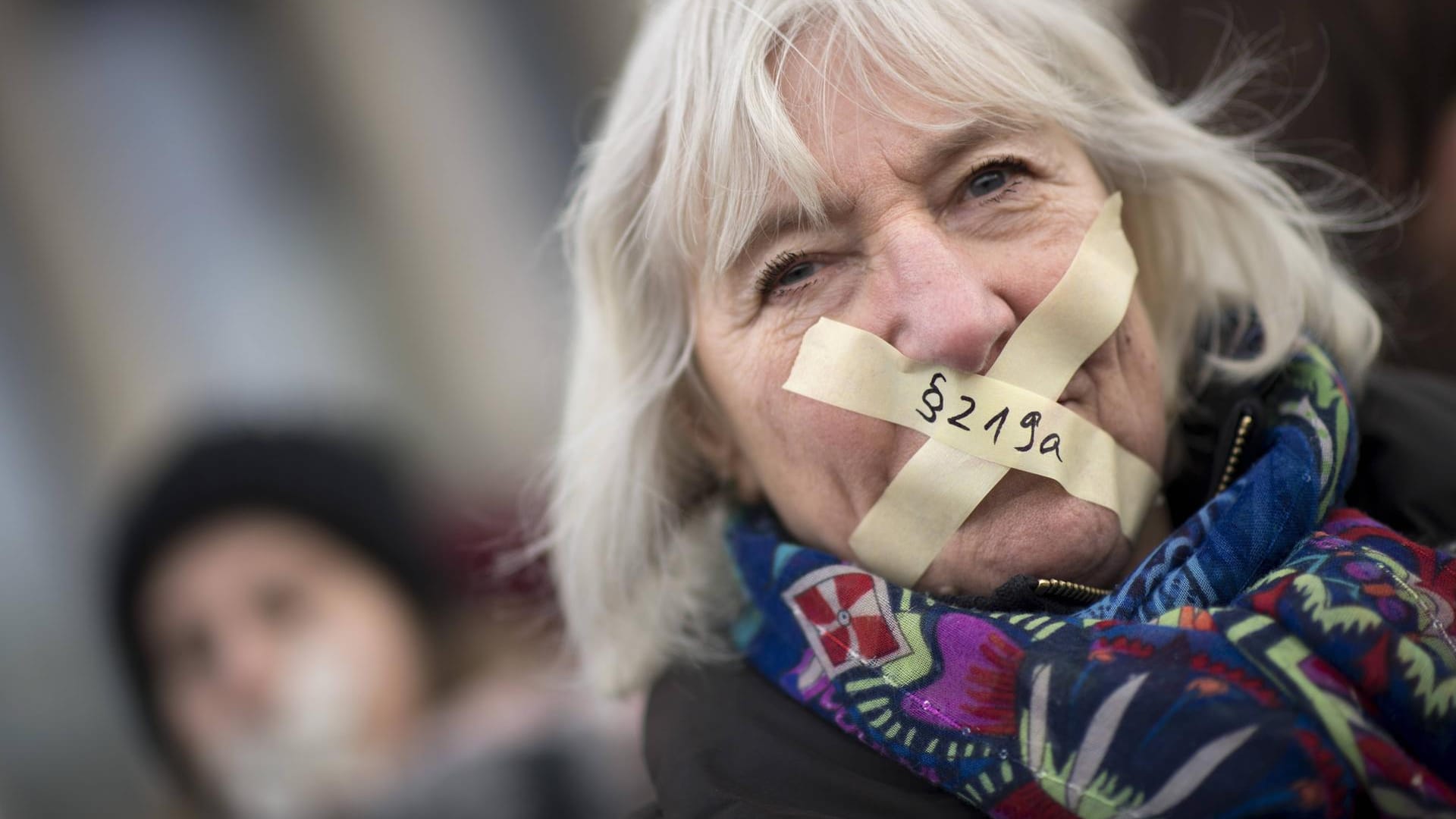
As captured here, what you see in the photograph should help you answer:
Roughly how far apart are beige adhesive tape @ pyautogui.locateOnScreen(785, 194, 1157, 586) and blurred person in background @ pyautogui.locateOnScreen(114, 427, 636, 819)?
203 centimetres

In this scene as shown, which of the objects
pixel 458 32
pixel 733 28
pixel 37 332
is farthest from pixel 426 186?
pixel 733 28

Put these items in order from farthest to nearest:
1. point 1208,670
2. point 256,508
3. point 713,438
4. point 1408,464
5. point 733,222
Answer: point 256,508, point 713,438, point 1408,464, point 733,222, point 1208,670

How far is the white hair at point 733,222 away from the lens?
1498mm

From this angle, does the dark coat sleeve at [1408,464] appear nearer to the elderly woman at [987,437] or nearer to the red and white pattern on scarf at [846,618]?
the elderly woman at [987,437]

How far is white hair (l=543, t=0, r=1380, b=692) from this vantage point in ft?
4.91

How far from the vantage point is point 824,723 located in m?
1.56

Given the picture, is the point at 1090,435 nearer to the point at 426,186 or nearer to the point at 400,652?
the point at 400,652

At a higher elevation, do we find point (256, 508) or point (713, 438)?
point (713, 438)

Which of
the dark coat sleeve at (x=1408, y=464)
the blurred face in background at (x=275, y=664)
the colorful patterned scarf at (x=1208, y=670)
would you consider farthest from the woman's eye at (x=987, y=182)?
the blurred face in background at (x=275, y=664)

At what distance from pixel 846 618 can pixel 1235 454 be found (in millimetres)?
629

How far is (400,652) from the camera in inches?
140

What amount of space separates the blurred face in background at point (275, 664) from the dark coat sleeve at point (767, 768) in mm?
2061

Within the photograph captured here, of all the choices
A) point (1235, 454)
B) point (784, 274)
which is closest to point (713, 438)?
point (784, 274)

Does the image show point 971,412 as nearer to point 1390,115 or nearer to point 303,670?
point 1390,115
